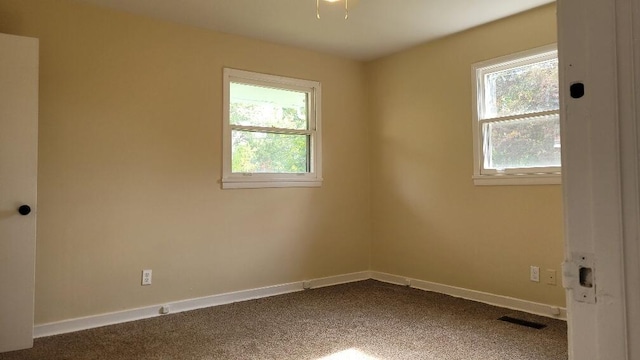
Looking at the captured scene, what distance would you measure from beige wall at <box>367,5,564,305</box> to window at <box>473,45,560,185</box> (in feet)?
0.29

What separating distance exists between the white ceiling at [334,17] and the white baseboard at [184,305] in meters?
2.33

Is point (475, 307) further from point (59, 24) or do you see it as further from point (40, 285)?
point (59, 24)

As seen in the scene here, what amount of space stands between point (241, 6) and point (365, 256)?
2.90 m

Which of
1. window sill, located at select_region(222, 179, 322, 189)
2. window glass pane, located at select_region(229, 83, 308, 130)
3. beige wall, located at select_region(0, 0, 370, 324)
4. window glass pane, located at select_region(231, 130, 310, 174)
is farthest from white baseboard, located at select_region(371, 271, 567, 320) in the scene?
window glass pane, located at select_region(229, 83, 308, 130)

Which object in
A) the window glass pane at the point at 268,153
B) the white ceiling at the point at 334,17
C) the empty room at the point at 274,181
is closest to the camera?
the empty room at the point at 274,181

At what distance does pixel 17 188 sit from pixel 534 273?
3721 millimetres

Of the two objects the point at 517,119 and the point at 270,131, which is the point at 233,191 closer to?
the point at 270,131

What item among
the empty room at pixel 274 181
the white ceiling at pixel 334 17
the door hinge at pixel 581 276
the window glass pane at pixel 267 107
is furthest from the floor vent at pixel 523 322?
the door hinge at pixel 581 276

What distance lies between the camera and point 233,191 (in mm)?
Answer: 4047

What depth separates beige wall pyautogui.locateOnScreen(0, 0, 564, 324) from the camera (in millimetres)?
3260

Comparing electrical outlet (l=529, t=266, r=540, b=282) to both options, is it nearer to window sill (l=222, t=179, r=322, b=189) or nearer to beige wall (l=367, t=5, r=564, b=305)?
beige wall (l=367, t=5, r=564, b=305)

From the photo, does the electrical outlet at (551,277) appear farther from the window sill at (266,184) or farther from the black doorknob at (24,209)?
the black doorknob at (24,209)

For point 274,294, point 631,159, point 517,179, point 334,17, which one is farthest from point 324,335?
point 631,159

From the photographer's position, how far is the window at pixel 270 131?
13.4 ft
